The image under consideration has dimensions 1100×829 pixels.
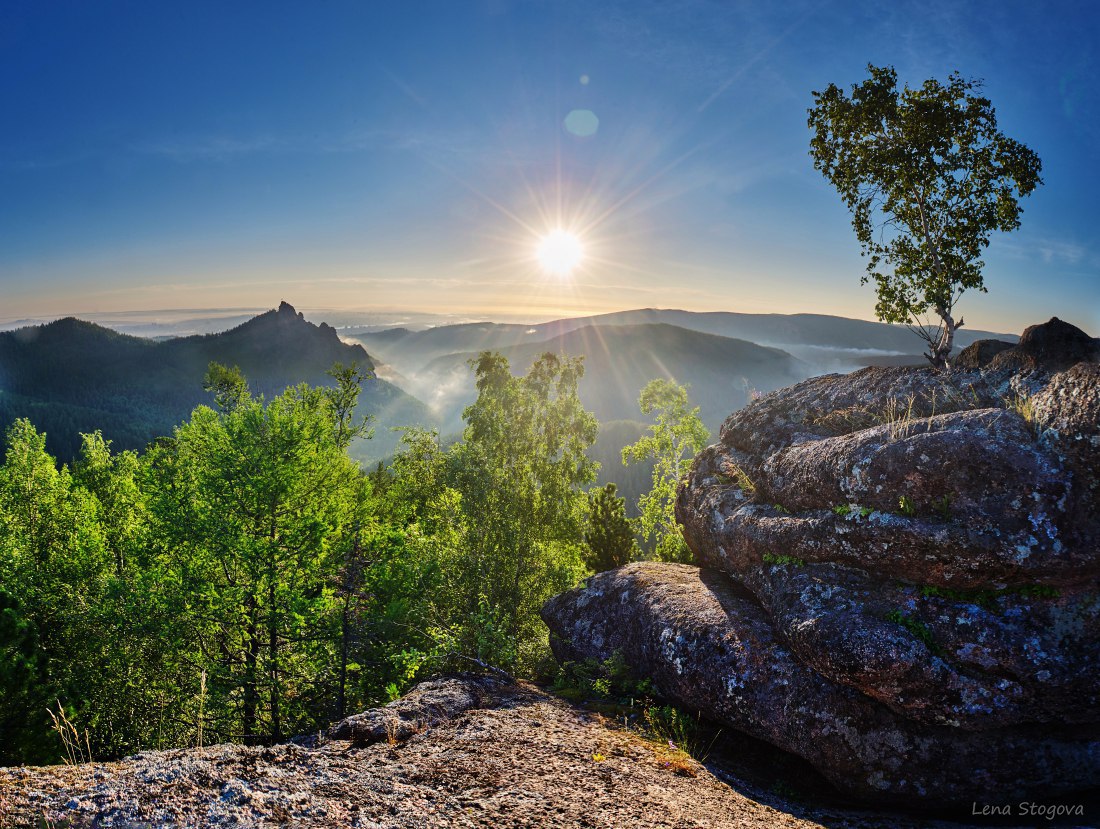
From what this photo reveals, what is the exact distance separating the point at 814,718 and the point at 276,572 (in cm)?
1592

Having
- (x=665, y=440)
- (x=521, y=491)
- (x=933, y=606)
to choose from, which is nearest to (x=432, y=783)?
(x=933, y=606)

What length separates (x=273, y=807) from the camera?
17.3ft

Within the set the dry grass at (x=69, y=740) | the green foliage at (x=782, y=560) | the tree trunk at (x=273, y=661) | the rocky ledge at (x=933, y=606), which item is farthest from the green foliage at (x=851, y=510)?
the tree trunk at (x=273, y=661)

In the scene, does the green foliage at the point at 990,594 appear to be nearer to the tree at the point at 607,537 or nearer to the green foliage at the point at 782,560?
the green foliage at the point at 782,560

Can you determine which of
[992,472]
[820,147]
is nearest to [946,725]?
[992,472]

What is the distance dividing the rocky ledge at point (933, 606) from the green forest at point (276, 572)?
20.1ft

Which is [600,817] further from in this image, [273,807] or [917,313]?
[917,313]

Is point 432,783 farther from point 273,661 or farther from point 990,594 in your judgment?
point 273,661

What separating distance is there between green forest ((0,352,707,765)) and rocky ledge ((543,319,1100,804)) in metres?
6.11

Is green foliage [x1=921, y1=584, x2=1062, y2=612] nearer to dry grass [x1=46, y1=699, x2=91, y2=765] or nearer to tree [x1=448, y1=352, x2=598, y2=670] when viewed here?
tree [x1=448, y1=352, x2=598, y2=670]

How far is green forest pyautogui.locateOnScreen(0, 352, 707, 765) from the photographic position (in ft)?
56.4

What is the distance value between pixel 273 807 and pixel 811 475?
36.7 ft

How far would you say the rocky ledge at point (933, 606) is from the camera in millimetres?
8422

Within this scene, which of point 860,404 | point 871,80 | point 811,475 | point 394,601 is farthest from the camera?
point 394,601
